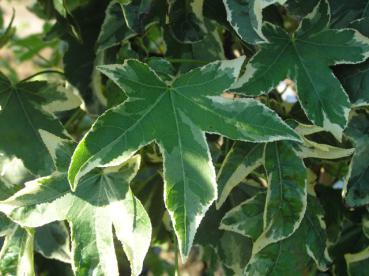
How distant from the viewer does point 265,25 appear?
33.0 inches

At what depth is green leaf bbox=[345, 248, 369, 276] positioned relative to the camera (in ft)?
3.10

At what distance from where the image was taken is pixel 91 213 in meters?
0.80

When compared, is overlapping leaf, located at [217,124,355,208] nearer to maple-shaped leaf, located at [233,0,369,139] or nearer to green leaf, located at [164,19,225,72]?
maple-shaped leaf, located at [233,0,369,139]

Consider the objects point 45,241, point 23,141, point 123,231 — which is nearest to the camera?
point 123,231

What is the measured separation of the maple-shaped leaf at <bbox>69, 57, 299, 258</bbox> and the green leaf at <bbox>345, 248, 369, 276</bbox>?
0.31m

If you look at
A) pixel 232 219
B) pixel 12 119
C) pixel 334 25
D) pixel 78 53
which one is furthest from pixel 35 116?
pixel 334 25

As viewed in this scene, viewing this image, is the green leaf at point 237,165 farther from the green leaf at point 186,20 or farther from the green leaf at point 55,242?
the green leaf at point 55,242

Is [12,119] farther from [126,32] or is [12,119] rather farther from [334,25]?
[334,25]

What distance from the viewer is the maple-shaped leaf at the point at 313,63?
0.78 meters

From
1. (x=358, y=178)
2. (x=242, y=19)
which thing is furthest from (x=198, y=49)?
(x=358, y=178)

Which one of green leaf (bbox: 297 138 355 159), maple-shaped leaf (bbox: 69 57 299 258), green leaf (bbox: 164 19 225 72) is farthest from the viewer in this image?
green leaf (bbox: 164 19 225 72)

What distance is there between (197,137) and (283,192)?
0.53 ft

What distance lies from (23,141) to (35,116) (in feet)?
0.13

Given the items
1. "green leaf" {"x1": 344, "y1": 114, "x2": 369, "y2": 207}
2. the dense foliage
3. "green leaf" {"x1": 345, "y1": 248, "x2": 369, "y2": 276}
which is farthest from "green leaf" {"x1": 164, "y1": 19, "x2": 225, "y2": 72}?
"green leaf" {"x1": 345, "y1": 248, "x2": 369, "y2": 276}
